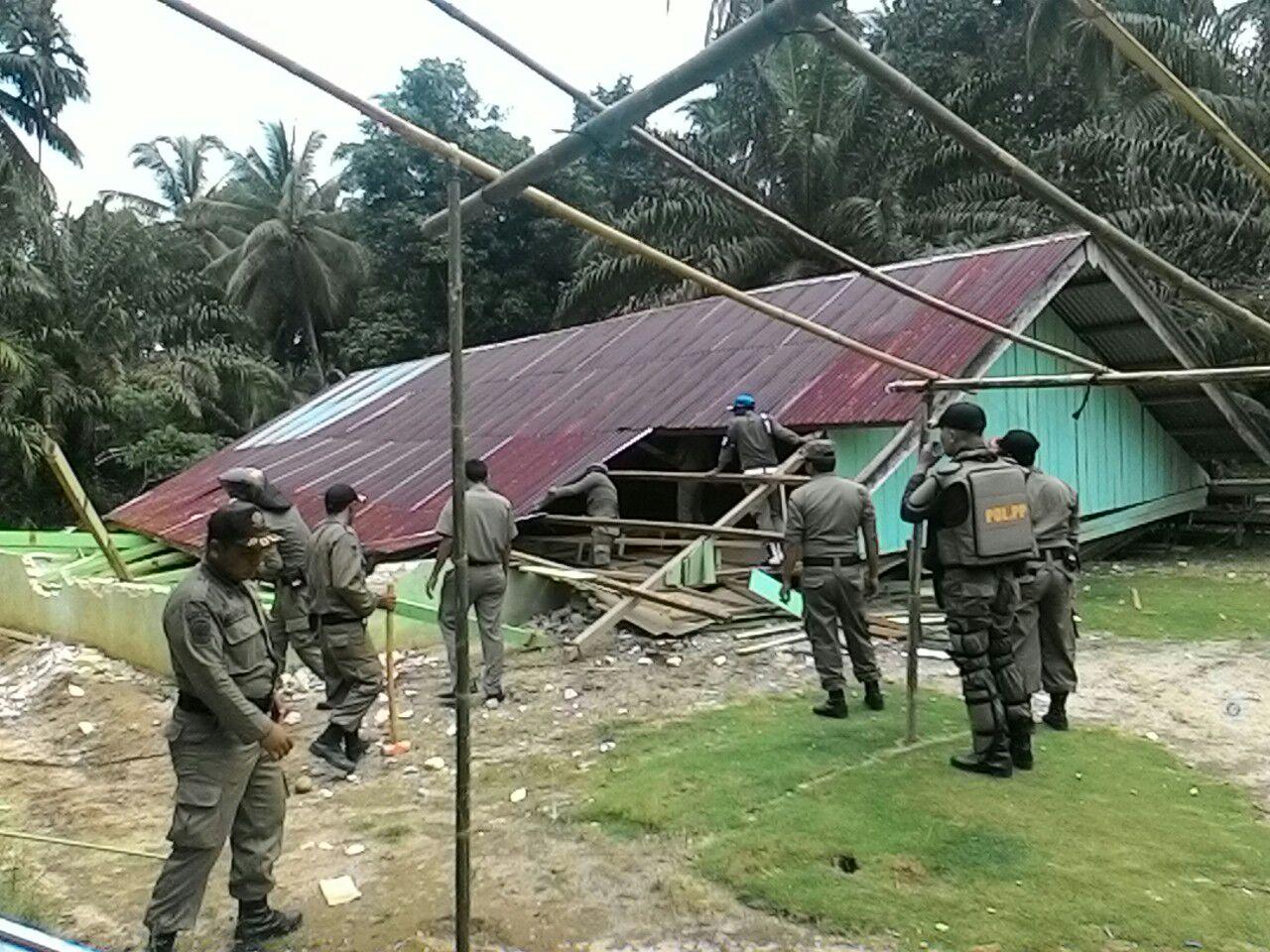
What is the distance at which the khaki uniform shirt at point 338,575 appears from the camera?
→ 219 inches

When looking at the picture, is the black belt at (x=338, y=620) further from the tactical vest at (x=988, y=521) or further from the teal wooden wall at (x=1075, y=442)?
the teal wooden wall at (x=1075, y=442)

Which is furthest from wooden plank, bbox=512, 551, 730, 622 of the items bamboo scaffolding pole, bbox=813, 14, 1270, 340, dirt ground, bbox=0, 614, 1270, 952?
bamboo scaffolding pole, bbox=813, 14, 1270, 340

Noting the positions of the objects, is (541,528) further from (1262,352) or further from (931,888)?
(1262,352)

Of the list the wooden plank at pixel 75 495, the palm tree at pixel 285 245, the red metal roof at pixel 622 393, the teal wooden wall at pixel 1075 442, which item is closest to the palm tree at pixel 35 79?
the palm tree at pixel 285 245

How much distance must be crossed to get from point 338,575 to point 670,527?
3881 mm

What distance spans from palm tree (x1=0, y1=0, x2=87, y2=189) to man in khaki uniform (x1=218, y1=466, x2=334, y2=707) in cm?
1972

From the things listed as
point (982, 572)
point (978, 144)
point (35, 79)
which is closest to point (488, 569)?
point (982, 572)

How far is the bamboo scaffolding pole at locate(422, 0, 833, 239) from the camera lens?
2295mm

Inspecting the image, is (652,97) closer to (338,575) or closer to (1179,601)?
(338,575)

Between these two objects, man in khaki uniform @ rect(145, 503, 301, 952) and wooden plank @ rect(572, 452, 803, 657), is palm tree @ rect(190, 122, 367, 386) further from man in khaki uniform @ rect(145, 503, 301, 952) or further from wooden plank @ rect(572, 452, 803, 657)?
man in khaki uniform @ rect(145, 503, 301, 952)

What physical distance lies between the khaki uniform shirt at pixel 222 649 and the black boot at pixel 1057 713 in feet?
13.6

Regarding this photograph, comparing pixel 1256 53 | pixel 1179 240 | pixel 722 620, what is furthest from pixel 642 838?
pixel 1256 53

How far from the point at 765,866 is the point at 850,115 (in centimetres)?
1938

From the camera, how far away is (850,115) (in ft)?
68.7
